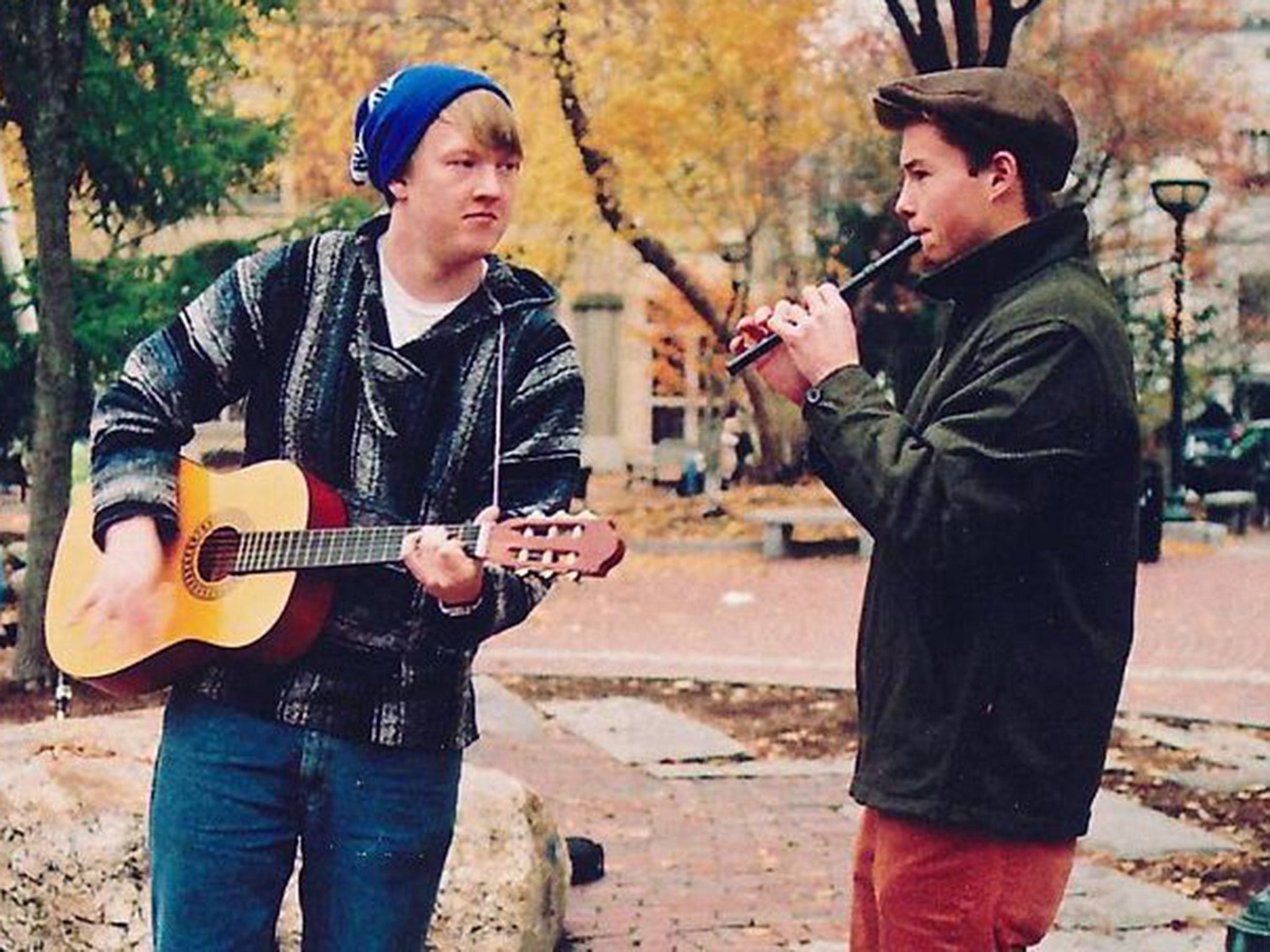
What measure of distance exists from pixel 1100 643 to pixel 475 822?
230cm

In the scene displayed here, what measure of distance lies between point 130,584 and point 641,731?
20.5ft

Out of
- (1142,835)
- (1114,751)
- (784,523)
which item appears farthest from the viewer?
(784,523)

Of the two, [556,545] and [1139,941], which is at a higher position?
[556,545]

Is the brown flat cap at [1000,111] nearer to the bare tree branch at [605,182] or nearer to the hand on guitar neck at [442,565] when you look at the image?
the hand on guitar neck at [442,565]

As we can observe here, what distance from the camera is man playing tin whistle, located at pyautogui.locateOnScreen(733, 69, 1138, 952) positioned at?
2.53 meters

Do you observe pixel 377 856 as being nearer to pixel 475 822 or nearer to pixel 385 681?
pixel 385 681

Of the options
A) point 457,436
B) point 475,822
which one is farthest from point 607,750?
point 457,436

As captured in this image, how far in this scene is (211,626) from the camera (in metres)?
2.70

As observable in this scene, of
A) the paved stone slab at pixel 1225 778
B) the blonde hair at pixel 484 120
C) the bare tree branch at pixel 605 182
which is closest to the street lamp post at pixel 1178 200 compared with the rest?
the bare tree branch at pixel 605 182

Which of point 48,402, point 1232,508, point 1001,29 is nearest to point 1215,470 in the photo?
point 1232,508

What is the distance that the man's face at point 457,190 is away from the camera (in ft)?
8.76

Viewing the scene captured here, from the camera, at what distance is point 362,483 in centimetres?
275

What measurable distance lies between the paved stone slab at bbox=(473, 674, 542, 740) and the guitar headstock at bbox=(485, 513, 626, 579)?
590cm

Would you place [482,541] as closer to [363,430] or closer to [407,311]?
[363,430]
